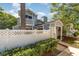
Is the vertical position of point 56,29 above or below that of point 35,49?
above

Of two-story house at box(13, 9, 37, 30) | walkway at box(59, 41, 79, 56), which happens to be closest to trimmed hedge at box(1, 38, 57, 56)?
walkway at box(59, 41, 79, 56)

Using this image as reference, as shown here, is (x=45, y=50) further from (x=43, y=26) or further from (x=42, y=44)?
(x=43, y=26)

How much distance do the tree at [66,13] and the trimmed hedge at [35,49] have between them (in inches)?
15.3

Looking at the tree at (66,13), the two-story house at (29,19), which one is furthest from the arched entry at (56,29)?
the two-story house at (29,19)

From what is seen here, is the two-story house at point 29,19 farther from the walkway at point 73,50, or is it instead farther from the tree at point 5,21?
the walkway at point 73,50

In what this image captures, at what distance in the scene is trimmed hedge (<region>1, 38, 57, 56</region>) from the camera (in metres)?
2.84

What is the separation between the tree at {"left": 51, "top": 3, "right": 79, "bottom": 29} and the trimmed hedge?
0.39 m

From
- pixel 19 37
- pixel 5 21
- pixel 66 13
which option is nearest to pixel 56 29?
pixel 66 13

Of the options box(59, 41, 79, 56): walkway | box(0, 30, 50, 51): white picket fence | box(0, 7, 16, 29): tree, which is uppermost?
box(0, 7, 16, 29): tree

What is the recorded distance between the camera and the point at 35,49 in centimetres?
293

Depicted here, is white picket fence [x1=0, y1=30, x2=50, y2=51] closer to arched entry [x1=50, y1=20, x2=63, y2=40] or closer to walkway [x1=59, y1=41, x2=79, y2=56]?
arched entry [x1=50, y1=20, x2=63, y2=40]

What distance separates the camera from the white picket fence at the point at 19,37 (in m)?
2.83

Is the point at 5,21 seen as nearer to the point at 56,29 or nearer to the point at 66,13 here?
the point at 56,29

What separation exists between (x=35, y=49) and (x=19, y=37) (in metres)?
0.33
